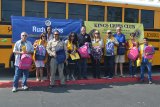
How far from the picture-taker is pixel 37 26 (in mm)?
10320

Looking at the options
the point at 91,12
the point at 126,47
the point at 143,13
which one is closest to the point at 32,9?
the point at 91,12

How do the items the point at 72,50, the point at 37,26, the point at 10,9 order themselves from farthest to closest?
1. the point at 37,26
2. the point at 10,9
3. the point at 72,50

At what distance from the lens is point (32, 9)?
1042 cm

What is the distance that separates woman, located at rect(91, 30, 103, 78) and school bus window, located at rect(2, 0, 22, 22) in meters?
2.32

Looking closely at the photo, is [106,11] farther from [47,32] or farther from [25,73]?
[25,73]

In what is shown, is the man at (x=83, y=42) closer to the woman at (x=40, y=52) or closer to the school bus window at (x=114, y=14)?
the woman at (x=40, y=52)

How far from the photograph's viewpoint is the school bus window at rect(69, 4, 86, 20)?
429 inches

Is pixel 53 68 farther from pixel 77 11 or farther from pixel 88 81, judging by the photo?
pixel 77 11

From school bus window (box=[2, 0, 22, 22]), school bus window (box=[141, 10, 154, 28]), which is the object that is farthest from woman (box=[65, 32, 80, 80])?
school bus window (box=[141, 10, 154, 28])

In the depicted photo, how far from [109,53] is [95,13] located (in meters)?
1.52

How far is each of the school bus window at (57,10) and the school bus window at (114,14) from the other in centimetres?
155

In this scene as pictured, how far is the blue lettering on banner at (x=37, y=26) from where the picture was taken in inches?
396

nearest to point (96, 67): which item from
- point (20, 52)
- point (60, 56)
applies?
point (60, 56)

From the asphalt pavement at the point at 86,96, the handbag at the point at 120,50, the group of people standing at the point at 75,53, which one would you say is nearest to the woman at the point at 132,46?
the group of people standing at the point at 75,53
